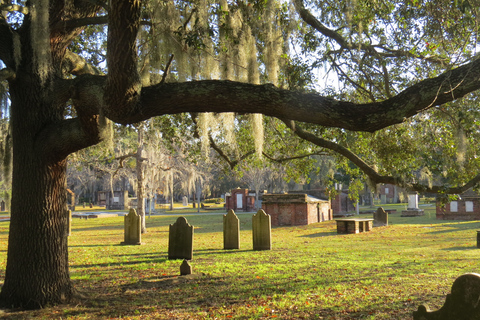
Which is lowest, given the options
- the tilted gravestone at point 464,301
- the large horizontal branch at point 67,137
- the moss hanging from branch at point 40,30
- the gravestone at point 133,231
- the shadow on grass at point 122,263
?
the shadow on grass at point 122,263

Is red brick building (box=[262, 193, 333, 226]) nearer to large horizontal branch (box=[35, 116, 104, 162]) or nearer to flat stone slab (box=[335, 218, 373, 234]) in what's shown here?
flat stone slab (box=[335, 218, 373, 234])

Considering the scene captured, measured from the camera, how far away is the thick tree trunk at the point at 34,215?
5.69m

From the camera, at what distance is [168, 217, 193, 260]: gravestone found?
1045 cm

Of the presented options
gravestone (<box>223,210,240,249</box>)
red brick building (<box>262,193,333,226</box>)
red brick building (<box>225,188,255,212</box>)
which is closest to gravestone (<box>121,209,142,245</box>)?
gravestone (<box>223,210,240,249</box>)

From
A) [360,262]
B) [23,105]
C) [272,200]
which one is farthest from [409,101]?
[272,200]

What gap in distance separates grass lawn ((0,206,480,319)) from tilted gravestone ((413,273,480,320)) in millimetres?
2205

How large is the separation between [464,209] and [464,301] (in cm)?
2321

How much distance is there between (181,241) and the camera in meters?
10.5

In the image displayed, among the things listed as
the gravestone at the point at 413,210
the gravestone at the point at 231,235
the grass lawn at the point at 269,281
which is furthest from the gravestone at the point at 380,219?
the gravestone at the point at 231,235

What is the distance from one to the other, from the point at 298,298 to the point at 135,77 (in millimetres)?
4017

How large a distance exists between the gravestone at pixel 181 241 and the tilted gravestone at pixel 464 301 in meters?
7.79

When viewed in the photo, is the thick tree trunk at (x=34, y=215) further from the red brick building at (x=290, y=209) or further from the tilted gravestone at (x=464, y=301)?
the red brick building at (x=290, y=209)

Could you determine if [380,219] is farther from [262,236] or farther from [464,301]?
[464,301]

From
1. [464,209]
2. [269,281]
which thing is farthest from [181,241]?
[464,209]
